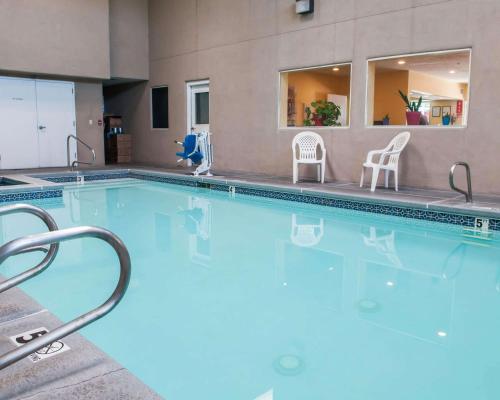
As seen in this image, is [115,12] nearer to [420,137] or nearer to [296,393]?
[420,137]

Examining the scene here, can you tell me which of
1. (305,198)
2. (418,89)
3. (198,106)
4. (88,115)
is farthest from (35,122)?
(418,89)

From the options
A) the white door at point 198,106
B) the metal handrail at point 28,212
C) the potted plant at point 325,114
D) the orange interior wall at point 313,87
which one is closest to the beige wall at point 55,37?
the white door at point 198,106

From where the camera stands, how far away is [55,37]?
10109 mm

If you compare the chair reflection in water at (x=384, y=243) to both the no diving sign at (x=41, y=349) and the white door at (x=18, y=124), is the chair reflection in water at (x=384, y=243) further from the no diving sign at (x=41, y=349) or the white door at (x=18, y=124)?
the white door at (x=18, y=124)

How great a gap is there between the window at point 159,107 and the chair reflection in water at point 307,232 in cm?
670

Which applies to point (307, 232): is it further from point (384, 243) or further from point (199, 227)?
point (199, 227)

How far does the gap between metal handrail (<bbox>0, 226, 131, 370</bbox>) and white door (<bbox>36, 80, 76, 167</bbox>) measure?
10.3m

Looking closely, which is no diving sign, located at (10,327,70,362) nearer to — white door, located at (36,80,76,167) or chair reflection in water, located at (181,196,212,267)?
chair reflection in water, located at (181,196,212,267)

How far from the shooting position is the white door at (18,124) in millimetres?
10266

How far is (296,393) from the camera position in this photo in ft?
6.50

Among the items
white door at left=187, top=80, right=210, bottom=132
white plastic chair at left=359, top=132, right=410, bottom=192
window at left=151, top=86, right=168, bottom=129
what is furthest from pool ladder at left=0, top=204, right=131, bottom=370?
window at left=151, top=86, right=168, bottom=129

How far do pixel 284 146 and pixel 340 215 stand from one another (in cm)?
283

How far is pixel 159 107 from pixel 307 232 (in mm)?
7826

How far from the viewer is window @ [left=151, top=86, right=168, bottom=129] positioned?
11.7 m
